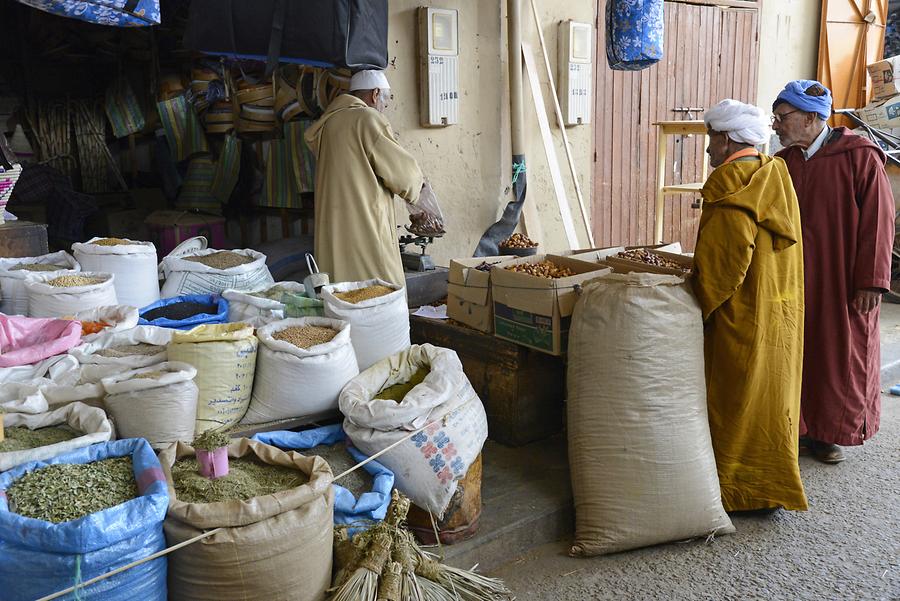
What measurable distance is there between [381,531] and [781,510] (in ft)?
7.07

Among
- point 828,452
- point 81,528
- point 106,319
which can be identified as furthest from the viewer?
point 828,452

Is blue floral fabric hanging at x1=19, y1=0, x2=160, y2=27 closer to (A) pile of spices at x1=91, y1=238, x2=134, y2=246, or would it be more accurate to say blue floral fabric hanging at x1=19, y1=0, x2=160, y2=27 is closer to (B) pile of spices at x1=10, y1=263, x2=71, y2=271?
(A) pile of spices at x1=91, y1=238, x2=134, y2=246

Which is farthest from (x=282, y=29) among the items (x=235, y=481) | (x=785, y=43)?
(x=785, y=43)

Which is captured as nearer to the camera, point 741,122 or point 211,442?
point 211,442

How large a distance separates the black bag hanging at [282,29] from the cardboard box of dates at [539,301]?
1331 millimetres

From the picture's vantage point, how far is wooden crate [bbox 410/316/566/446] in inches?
149

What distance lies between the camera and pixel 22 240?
3.90m

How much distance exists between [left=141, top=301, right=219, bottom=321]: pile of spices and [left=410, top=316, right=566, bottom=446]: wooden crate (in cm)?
125

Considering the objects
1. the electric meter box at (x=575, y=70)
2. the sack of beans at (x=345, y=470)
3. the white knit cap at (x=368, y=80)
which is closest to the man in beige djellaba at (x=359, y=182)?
the white knit cap at (x=368, y=80)

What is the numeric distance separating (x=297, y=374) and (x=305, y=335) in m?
0.20

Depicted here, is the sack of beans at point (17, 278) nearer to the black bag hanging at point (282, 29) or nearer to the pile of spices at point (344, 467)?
the black bag hanging at point (282, 29)

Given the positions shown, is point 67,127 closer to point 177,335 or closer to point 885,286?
point 177,335

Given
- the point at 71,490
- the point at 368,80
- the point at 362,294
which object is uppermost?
the point at 368,80

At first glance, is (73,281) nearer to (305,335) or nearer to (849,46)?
(305,335)
